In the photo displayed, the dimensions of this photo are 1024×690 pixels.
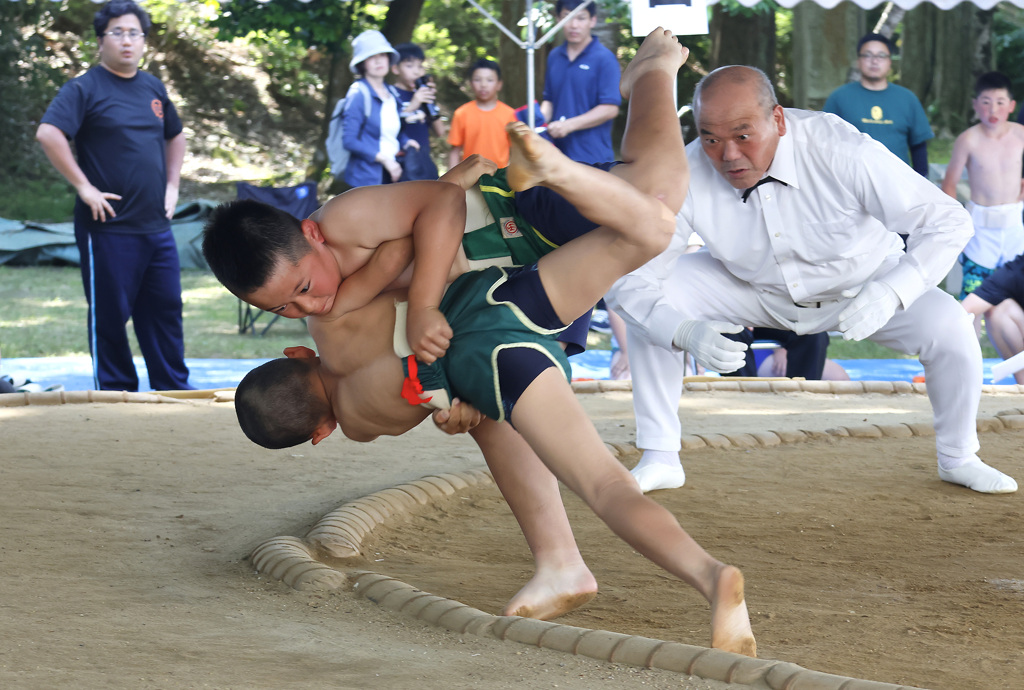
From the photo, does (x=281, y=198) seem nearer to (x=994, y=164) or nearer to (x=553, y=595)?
(x=994, y=164)

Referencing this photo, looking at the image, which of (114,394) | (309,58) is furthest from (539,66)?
(114,394)

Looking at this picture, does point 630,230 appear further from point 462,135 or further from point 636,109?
point 462,135

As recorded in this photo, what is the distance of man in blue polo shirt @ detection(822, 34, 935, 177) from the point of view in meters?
4.82

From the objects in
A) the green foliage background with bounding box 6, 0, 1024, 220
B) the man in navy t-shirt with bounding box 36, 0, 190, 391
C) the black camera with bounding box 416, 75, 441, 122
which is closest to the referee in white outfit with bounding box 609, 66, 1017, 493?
the man in navy t-shirt with bounding box 36, 0, 190, 391

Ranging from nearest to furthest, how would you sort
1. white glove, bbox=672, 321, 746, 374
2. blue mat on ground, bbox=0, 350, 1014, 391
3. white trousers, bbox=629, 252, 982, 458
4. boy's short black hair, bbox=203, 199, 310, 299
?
boy's short black hair, bbox=203, 199, 310, 299 → white glove, bbox=672, 321, 746, 374 → white trousers, bbox=629, 252, 982, 458 → blue mat on ground, bbox=0, 350, 1014, 391

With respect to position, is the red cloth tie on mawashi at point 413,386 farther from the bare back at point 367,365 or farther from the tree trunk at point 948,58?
the tree trunk at point 948,58

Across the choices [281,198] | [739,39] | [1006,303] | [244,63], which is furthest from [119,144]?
[244,63]

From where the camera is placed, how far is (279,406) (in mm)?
1675

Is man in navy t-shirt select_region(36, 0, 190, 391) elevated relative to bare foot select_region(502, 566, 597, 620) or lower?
elevated

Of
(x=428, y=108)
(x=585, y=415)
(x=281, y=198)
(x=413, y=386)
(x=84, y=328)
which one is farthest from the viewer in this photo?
(x=84, y=328)

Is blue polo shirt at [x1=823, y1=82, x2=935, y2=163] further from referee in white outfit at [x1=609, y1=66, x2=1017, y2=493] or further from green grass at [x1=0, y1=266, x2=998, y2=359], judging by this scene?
referee in white outfit at [x1=609, y1=66, x2=1017, y2=493]

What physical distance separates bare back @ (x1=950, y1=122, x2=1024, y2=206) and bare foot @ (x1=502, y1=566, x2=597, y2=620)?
391cm

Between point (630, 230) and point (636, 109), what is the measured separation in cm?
A: 26

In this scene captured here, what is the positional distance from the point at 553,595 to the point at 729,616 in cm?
38
